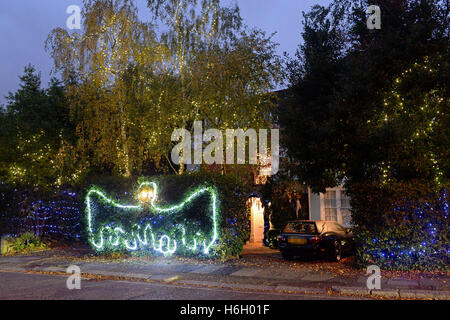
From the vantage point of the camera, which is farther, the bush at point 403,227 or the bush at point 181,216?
the bush at point 181,216

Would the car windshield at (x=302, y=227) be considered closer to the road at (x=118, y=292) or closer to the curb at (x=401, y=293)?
the curb at (x=401, y=293)

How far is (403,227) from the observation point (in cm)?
1018

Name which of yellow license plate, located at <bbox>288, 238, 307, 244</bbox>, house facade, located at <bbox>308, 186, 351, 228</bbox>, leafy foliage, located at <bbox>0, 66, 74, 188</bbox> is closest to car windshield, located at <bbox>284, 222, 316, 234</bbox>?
yellow license plate, located at <bbox>288, 238, 307, 244</bbox>

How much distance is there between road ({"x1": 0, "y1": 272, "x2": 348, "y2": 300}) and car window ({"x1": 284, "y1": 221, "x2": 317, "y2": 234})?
517 cm

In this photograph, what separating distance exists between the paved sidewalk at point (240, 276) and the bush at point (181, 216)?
96 cm

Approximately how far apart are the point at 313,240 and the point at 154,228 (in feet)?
18.6

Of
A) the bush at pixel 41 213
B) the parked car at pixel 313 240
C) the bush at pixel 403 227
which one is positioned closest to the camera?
the bush at pixel 403 227

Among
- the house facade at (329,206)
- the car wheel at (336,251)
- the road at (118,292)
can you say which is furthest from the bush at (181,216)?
the house facade at (329,206)

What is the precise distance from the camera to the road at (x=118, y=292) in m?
7.81

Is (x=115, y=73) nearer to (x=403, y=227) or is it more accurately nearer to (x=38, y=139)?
(x=38, y=139)

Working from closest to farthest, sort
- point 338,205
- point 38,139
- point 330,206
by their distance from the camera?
point 338,205 < point 330,206 < point 38,139

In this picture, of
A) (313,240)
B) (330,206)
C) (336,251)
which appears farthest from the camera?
(330,206)

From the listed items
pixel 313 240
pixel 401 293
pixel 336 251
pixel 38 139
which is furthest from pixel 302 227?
pixel 38 139
